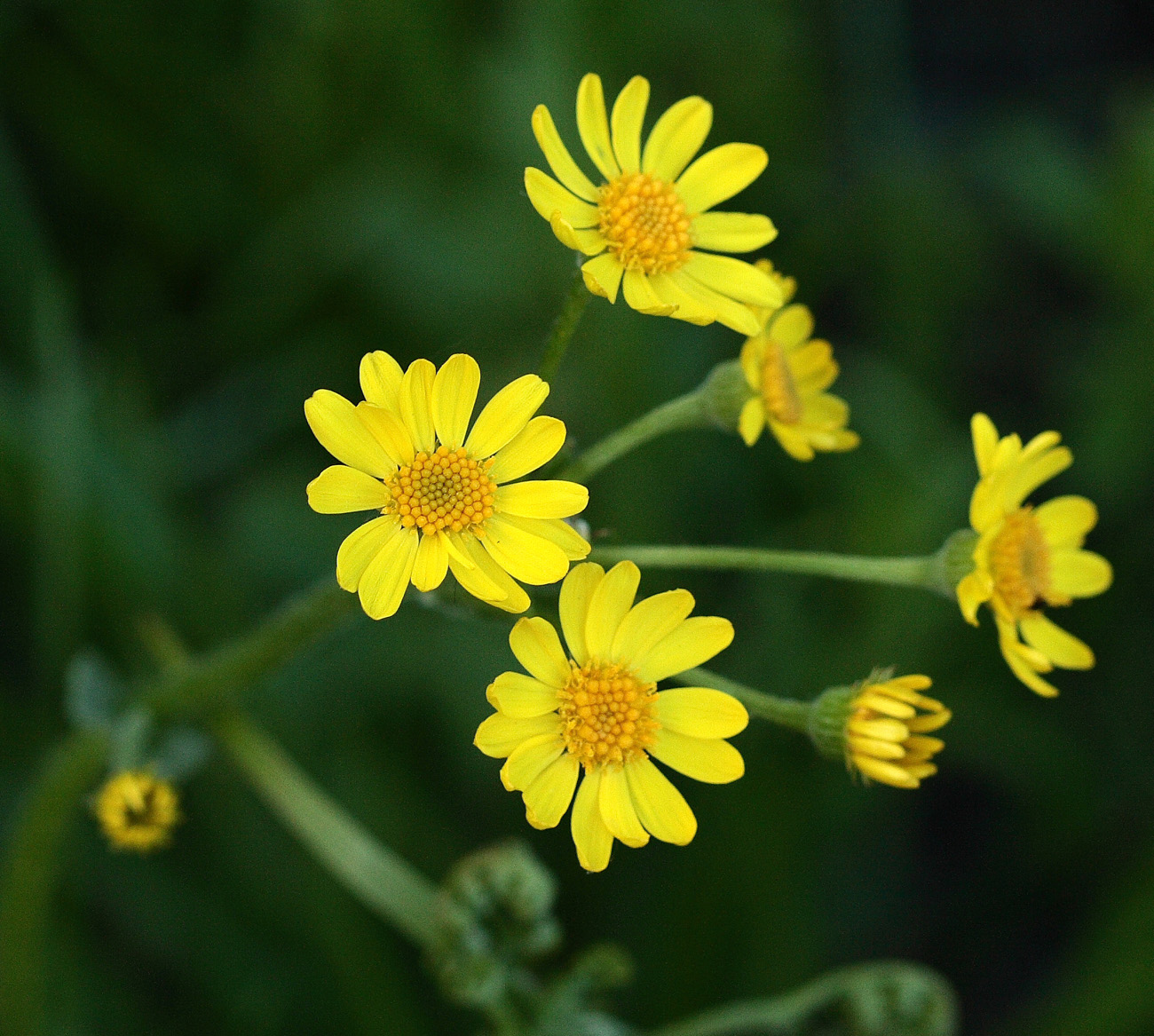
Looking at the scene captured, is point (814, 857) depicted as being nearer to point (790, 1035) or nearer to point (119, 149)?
point (790, 1035)

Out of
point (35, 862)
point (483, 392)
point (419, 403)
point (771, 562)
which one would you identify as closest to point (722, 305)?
point (771, 562)

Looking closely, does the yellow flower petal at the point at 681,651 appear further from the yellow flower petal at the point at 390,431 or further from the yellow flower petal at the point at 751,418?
the yellow flower petal at the point at 390,431

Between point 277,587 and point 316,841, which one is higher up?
point 277,587

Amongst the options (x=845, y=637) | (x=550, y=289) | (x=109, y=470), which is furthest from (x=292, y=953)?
(x=550, y=289)

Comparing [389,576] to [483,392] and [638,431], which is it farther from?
[483,392]

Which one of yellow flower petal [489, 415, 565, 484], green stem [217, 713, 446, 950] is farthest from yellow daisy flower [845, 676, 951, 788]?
green stem [217, 713, 446, 950]

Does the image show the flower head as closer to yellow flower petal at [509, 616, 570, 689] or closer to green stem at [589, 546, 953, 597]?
yellow flower petal at [509, 616, 570, 689]
